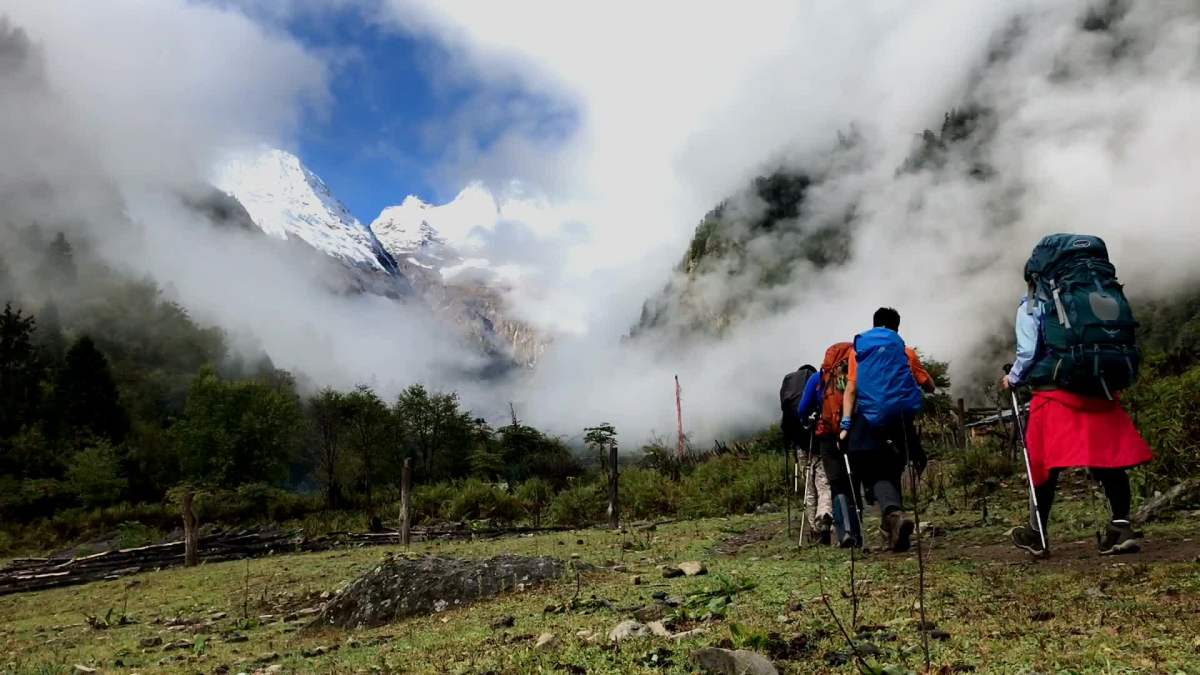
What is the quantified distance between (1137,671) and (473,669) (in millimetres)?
2754

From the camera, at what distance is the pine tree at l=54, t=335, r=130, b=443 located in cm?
6134

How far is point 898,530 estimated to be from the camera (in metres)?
6.07

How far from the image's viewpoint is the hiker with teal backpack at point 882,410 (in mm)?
6207

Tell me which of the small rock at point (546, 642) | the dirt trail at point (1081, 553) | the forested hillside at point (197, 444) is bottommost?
the small rock at point (546, 642)

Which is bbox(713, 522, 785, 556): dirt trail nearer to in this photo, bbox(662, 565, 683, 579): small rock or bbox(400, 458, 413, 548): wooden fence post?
bbox(662, 565, 683, 579): small rock

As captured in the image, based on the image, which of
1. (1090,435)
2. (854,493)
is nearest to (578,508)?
(854,493)

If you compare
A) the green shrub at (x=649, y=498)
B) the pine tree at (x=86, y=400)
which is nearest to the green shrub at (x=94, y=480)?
the pine tree at (x=86, y=400)

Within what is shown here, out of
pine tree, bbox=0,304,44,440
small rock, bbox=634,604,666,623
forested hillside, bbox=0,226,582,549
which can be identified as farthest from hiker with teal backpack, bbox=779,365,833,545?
pine tree, bbox=0,304,44,440

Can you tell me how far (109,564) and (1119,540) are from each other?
73.6 feet

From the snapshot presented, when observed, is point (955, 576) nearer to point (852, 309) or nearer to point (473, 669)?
point (473, 669)

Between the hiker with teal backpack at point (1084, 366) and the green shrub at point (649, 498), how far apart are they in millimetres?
16074

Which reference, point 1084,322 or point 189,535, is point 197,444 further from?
point 1084,322

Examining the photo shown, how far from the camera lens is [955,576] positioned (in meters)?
4.67

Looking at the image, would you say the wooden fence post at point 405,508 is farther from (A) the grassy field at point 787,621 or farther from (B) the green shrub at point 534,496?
(A) the grassy field at point 787,621
